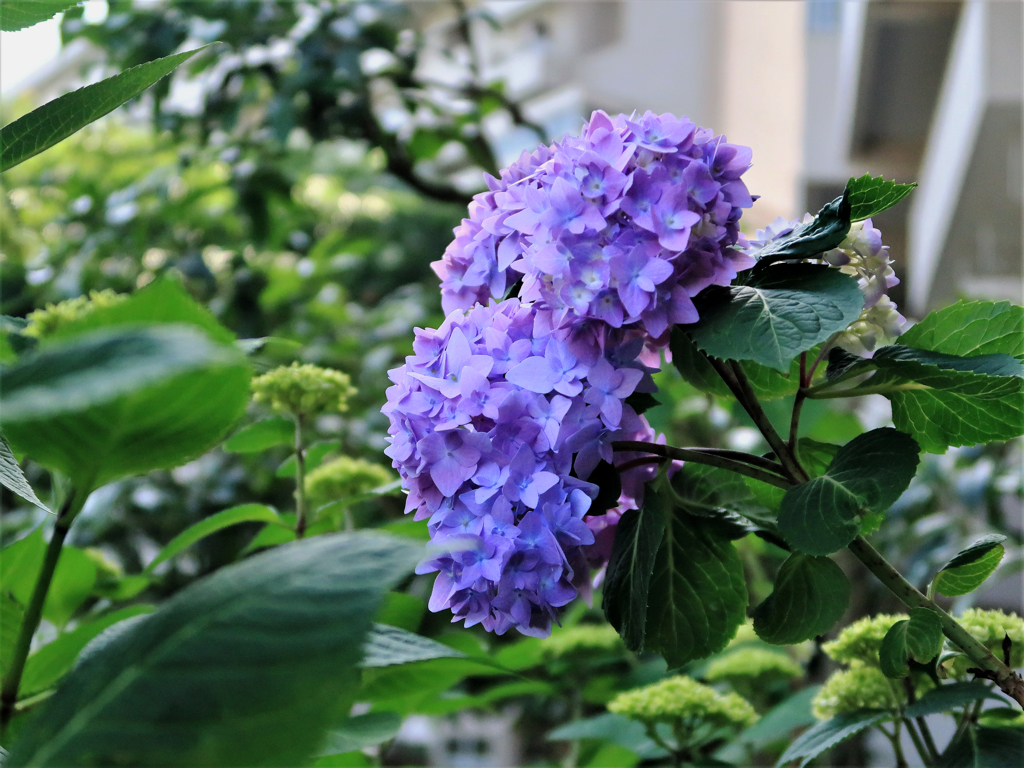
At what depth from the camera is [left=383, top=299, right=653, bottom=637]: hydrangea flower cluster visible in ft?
1.14

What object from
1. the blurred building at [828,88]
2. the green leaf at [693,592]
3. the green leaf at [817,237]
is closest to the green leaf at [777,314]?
the green leaf at [817,237]

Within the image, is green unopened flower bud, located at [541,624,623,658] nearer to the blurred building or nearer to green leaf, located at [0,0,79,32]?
green leaf, located at [0,0,79,32]

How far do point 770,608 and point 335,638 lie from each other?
0.94 feet

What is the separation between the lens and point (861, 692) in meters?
0.48

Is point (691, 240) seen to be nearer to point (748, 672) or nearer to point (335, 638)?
point (335, 638)

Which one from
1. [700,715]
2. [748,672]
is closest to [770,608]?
[700,715]

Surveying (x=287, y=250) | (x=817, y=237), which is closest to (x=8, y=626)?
(x=817, y=237)

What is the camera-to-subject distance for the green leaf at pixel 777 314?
0.33 meters

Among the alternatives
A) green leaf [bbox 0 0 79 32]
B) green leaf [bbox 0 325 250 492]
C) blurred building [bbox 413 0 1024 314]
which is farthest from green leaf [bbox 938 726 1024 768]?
blurred building [bbox 413 0 1024 314]

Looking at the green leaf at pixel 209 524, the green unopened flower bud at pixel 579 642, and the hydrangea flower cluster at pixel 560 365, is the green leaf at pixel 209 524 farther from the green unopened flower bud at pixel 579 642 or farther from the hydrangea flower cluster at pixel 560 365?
the green unopened flower bud at pixel 579 642

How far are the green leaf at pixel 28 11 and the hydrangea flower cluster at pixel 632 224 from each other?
182mm

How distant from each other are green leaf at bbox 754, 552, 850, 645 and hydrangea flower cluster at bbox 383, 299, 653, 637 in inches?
4.4

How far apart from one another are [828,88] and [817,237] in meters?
7.69

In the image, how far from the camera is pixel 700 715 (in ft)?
1.95
